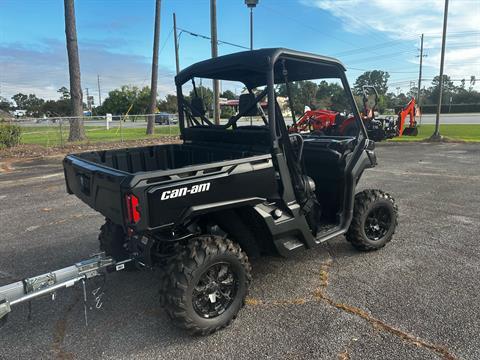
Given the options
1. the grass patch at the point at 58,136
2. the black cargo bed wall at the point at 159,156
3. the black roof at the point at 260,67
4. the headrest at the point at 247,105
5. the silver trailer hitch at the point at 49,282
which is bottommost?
the silver trailer hitch at the point at 49,282

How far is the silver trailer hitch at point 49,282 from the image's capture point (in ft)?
8.19

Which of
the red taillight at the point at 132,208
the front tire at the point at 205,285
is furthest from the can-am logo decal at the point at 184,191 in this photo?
the front tire at the point at 205,285

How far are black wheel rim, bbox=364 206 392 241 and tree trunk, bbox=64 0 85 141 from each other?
1484cm

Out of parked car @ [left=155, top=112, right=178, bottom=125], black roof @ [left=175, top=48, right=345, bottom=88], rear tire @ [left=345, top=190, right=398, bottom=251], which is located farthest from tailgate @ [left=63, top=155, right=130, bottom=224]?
parked car @ [left=155, top=112, right=178, bottom=125]

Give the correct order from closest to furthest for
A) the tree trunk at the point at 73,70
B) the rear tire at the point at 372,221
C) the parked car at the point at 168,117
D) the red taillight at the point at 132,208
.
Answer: the red taillight at the point at 132,208 → the rear tire at the point at 372,221 → the tree trunk at the point at 73,70 → the parked car at the point at 168,117

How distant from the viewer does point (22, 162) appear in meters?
12.9

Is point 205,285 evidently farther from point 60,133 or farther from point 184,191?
point 60,133

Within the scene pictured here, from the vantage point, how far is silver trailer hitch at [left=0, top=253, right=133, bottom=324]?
250 cm

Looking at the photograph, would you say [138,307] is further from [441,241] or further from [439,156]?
[439,156]

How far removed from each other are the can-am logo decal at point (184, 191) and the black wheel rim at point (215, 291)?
2.01 feet

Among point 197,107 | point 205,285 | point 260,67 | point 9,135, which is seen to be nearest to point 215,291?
point 205,285

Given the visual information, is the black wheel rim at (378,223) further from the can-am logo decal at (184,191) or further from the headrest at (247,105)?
the can-am logo decal at (184,191)

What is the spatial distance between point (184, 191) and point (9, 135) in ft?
49.5

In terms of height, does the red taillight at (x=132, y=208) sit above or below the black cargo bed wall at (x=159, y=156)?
below
